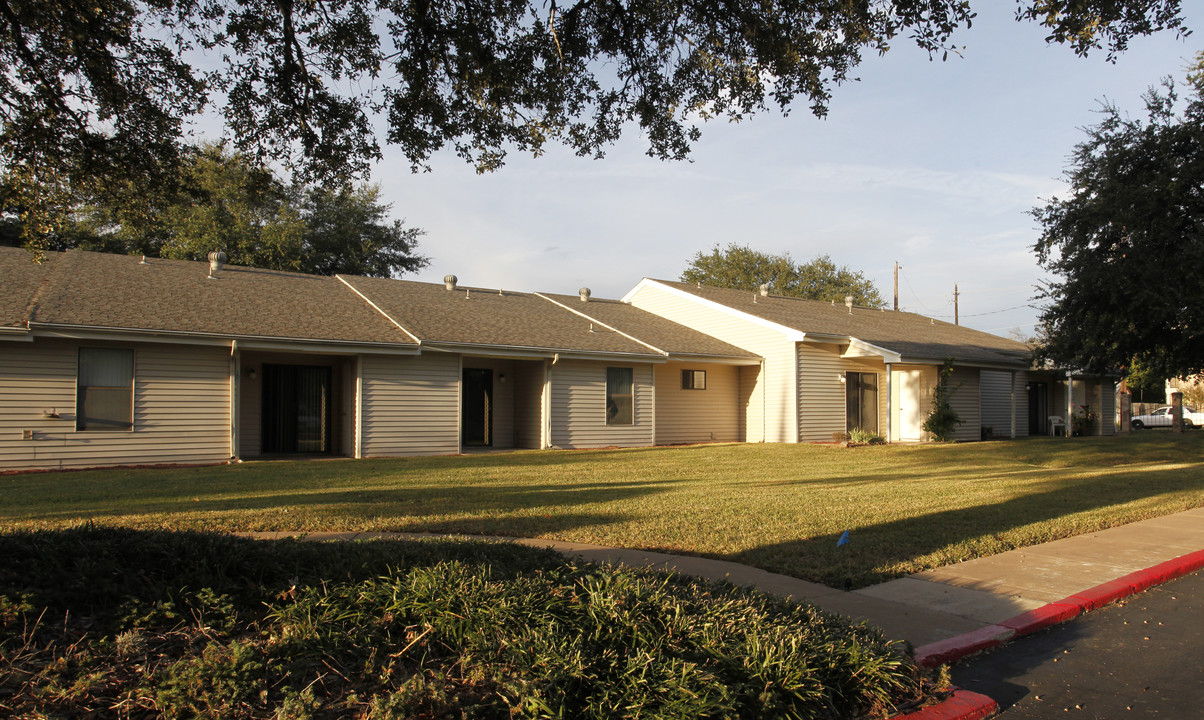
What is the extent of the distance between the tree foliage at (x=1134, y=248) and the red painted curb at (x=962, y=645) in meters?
14.9

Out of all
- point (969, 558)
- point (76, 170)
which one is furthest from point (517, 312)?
point (969, 558)

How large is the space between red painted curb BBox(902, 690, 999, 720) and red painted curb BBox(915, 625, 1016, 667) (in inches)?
20.0

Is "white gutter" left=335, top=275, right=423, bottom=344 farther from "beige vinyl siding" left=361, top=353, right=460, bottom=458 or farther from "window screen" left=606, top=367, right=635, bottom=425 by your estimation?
"window screen" left=606, top=367, right=635, bottom=425

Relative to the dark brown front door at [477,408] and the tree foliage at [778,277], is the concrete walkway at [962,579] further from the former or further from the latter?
the tree foliage at [778,277]

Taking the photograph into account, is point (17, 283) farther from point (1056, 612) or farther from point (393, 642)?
point (1056, 612)

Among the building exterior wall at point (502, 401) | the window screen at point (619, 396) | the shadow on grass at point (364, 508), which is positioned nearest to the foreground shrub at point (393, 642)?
the shadow on grass at point (364, 508)

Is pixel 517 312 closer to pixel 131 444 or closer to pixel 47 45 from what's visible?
pixel 131 444

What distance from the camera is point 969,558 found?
7867 millimetres

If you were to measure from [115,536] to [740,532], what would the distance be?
5.81 m

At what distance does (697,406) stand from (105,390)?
15.2 m

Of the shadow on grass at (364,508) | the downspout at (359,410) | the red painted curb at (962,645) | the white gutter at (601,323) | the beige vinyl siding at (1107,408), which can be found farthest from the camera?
the beige vinyl siding at (1107,408)

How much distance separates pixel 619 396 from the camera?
22.4 meters

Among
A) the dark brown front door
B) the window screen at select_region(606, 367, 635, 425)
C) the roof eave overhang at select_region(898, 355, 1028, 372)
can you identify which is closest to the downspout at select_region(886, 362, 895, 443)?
the roof eave overhang at select_region(898, 355, 1028, 372)

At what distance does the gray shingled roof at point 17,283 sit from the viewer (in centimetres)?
1465
